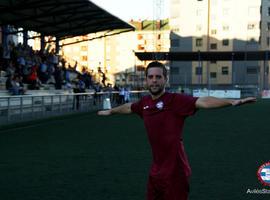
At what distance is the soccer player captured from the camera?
11.3ft

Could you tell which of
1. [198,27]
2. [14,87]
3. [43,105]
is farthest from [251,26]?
[43,105]

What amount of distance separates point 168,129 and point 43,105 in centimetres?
1506

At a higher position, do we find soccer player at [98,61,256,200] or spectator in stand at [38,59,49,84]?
spectator in stand at [38,59,49,84]

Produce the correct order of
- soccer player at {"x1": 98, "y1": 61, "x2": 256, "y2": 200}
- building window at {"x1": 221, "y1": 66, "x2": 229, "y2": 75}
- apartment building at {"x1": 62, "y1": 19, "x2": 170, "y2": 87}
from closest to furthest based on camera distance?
soccer player at {"x1": 98, "y1": 61, "x2": 256, "y2": 200}
building window at {"x1": 221, "y1": 66, "x2": 229, "y2": 75}
apartment building at {"x1": 62, "y1": 19, "x2": 170, "y2": 87}

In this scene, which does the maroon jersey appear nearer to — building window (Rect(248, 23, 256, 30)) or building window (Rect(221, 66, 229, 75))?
building window (Rect(221, 66, 229, 75))

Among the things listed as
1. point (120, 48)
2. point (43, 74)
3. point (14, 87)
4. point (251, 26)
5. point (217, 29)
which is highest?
point (251, 26)

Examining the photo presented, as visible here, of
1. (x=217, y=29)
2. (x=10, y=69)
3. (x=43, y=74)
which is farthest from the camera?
(x=217, y=29)

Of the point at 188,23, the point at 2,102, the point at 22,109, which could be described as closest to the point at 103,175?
the point at 2,102

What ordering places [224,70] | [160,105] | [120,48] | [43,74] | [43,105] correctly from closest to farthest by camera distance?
1. [160,105]
2. [43,105]
3. [43,74]
4. [224,70]
5. [120,48]

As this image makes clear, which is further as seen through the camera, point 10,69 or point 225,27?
point 225,27

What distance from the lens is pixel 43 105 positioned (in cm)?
1792

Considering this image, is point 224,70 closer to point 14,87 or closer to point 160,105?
point 14,87

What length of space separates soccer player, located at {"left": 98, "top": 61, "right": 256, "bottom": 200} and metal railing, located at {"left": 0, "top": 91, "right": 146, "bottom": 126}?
39.9 ft

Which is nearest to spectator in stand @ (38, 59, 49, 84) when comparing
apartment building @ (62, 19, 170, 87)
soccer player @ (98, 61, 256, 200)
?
soccer player @ (98, 61, 256, 200)
